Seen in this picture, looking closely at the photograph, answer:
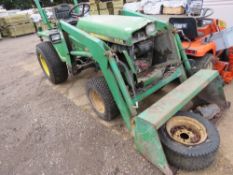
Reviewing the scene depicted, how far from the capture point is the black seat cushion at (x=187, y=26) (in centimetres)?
279

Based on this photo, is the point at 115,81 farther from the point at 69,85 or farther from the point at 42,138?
the point at 69,85

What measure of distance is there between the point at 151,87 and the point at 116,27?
0.76 metres

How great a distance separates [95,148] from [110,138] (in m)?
0.21

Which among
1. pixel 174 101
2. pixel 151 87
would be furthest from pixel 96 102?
pixel 174 101

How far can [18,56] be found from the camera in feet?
21.8

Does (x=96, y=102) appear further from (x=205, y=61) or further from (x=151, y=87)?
(x=205, y=61)

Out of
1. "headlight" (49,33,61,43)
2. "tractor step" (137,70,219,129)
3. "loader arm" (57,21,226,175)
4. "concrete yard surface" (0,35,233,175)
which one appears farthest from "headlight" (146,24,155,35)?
"headlight" (49,33,61,43)

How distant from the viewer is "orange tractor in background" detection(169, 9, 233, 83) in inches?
108

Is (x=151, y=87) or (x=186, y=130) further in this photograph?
(x=151, y=87)

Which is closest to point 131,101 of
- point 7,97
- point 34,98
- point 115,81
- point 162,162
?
point 115,81

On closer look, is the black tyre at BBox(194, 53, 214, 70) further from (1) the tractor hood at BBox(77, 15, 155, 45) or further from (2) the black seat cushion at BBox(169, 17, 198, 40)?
(1) the tractor hood at BBox(77, 15, 155, 45)

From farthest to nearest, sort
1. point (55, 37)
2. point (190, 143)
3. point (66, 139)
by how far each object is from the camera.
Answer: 1. point (55, 37)
2. point (66, 139)
3. point (190, 143)

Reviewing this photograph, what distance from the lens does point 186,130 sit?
6.61ft

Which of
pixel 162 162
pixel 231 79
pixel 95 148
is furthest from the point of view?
pixel 231 79
